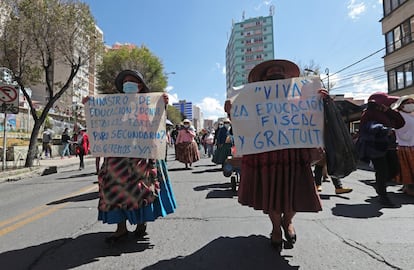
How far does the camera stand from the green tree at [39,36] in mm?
13414

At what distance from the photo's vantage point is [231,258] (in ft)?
10.8

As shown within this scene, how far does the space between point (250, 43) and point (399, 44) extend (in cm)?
9407

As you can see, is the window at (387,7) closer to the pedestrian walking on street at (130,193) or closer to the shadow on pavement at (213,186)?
the shadow on pavement at (213,186)

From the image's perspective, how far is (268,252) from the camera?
11.2ft

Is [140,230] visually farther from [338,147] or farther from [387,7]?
[387,7]

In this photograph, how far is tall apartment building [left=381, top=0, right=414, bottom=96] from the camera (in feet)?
87.3

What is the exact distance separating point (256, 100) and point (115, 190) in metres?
1.78

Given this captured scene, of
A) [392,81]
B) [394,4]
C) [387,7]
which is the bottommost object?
[392,81]

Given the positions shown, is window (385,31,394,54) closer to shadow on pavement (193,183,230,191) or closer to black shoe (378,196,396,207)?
shadow on pavement (193,183,230,191)

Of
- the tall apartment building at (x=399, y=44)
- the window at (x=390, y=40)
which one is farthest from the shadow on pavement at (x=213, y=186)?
the window at (x=390, y=40)

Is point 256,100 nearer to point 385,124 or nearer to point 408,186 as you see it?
point 385,124

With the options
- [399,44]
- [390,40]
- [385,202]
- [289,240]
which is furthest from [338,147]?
[390,40]

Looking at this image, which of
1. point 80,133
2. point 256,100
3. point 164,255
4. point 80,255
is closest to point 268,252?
point 164,255

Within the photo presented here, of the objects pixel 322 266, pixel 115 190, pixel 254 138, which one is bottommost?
pixel 322 266
